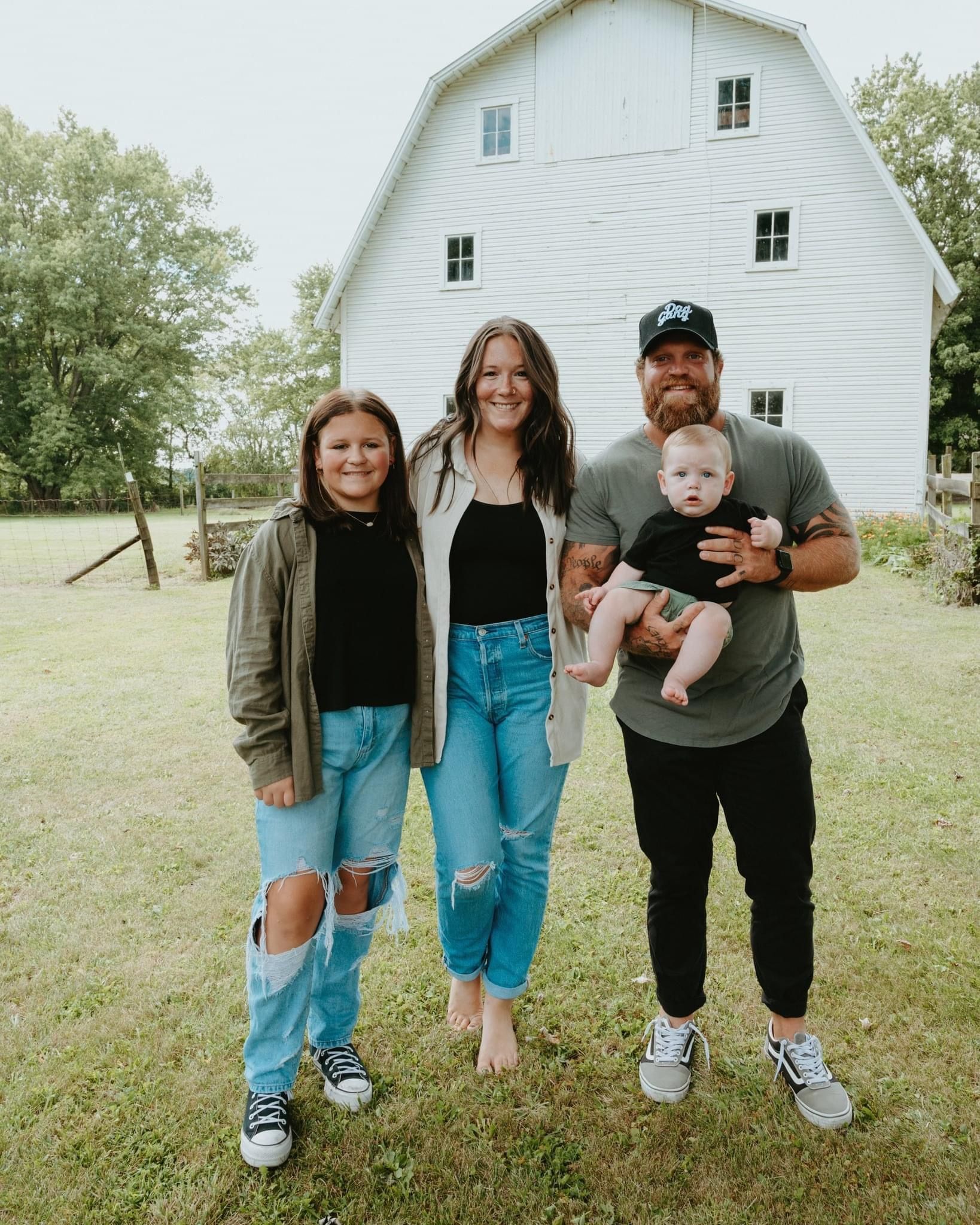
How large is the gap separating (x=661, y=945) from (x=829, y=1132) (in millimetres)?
692

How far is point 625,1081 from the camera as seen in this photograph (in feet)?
8.92

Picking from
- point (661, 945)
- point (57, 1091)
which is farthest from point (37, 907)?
point (661, 945)

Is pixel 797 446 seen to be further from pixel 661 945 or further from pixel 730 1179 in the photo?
pixel 730 1179

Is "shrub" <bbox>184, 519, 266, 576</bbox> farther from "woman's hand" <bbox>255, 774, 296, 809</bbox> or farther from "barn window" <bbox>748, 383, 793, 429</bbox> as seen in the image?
"woman's hand" <bbox>255, 774, 296, 809</bbox>

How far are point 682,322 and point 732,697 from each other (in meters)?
1.10

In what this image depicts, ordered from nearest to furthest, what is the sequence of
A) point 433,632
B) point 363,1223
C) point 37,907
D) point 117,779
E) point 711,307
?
1. point 363,1223
2. point 433,632
3. point 37,907
4. point 117,779
5. point 711,307

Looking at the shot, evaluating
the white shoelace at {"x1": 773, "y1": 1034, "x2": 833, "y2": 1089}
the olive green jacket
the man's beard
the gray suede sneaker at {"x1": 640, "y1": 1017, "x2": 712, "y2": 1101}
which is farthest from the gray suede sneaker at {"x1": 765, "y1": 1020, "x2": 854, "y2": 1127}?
the man's beard

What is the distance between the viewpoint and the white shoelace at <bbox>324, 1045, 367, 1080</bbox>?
2602mm

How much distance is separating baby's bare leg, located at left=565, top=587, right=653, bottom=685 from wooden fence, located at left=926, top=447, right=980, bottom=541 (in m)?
9.29

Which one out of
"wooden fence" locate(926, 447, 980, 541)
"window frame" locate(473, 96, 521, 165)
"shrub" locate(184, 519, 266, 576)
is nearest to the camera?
"wooden fence" locate(926, 447, 980, 541)

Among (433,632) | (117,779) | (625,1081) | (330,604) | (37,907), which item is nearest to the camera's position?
(330,604)

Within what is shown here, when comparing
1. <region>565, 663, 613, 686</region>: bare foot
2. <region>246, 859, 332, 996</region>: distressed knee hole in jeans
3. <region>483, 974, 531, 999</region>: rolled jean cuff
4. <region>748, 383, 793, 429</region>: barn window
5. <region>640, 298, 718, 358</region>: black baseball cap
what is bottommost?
<region>483, 974, 531, 999</region>: rolled jean cuff

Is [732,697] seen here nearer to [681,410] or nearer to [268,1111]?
[681,410]

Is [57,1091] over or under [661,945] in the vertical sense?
under
